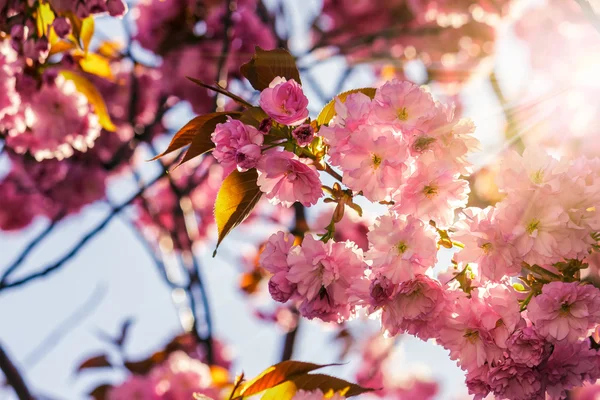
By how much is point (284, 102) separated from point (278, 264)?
0.25 metres

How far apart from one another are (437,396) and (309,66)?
127 inches

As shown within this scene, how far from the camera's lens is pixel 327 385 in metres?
1.09

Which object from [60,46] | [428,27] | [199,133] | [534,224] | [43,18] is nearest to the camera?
[534,224]

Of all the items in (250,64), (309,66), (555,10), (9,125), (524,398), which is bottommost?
(524,398)

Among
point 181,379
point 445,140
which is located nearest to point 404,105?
point 445,140

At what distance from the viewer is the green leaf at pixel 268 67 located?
37.7 inches

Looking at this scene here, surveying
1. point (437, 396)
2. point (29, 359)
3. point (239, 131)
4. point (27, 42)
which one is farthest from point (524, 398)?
point (437, 396)

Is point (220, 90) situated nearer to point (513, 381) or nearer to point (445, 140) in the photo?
point (445, 140)

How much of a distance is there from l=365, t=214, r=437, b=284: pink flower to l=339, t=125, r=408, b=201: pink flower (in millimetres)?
49

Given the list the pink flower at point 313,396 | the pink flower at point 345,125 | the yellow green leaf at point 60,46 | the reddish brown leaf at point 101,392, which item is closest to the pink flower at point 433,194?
the pink flower at point 345,125

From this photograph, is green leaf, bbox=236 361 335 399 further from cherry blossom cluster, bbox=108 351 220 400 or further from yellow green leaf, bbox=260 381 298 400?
cherry blossom cluster, bbox=108 351 220 400

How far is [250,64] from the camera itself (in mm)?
959

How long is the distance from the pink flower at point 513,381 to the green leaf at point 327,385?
0.85 ft

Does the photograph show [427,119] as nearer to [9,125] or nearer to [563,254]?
[563,254]
